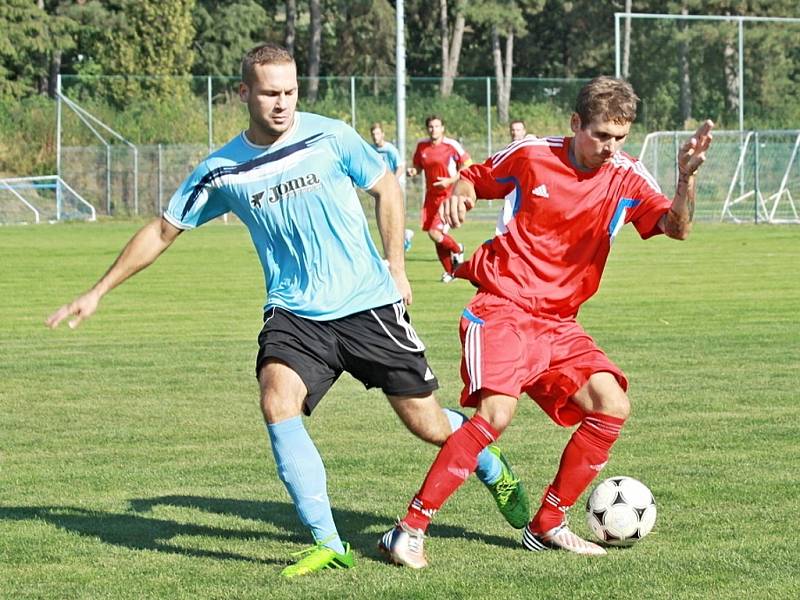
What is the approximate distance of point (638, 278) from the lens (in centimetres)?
2000

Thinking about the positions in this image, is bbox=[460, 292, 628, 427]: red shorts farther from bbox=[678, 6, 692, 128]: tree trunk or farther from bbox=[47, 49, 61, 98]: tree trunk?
bbox=[47, 49, 61, 98]: tree trunk

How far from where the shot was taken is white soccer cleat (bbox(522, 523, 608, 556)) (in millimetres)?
5957

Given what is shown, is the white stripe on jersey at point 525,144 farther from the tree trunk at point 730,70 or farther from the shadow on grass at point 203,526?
the tree trunk at point 730,70

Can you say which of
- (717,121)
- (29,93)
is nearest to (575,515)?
(717,121)

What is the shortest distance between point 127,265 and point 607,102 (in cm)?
202

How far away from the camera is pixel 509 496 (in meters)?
6.19

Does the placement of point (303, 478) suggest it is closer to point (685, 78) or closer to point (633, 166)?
point (633, 166)

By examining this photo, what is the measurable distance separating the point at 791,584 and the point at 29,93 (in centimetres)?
5316

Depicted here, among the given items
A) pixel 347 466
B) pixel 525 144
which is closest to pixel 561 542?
pixel 525 144

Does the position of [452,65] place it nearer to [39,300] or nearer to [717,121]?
[717,121]

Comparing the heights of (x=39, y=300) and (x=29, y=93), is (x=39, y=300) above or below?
below

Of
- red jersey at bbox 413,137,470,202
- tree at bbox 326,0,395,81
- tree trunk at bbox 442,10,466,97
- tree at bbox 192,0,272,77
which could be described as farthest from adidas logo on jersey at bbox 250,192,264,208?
tree at bbox 326,0,395,81

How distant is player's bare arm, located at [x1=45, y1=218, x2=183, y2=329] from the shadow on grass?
98cm

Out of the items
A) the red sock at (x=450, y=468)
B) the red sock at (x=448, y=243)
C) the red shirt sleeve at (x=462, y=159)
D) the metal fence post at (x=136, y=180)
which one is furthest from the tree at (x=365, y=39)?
the red sock at (x=450, y=468)
